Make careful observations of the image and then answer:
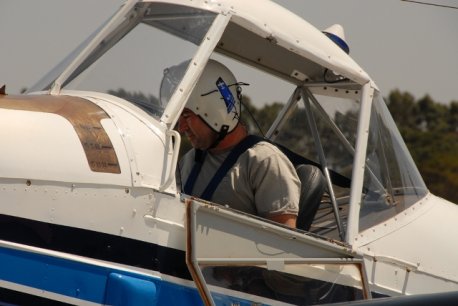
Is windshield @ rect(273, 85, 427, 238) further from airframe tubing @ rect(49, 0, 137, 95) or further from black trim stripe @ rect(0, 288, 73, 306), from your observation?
black trim stripe @ rect(0, 288, 73, 306)

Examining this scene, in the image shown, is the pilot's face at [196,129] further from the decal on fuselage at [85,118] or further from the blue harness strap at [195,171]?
the decal on fuselage at [85,118]

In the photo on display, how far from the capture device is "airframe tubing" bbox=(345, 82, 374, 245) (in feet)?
18.1

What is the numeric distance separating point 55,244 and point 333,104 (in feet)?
8.31

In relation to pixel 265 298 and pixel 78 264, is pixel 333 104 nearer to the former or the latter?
pixel 265 298

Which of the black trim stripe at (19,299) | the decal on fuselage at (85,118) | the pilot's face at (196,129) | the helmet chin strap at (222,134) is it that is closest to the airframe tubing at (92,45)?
the decal on fuselage at (85,118)

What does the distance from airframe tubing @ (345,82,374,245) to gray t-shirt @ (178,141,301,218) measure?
0.35 m

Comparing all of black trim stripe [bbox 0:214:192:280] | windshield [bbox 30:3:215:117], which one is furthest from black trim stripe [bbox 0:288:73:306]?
windshield [bbox 30:3:215:117]

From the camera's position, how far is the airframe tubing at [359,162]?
18.1ft

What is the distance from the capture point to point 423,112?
2902 cm

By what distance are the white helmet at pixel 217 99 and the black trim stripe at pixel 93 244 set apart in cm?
107

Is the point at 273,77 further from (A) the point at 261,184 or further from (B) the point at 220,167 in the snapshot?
(A) the point at 261,184

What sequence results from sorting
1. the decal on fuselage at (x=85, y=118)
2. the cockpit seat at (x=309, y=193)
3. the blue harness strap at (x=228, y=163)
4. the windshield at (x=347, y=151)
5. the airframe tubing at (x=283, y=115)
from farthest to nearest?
the airframe tubing at (x=283, y=115)
the windshield at (x=347, y=151)
the cockpit seat at (x=309, y=193)
the blue harness strap at (x=228, y=163)
the decal on fuselage at (x=85, y=118)

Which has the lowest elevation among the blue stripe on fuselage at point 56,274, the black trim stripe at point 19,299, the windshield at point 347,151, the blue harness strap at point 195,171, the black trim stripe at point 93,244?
the black trim stripe at point 19,299

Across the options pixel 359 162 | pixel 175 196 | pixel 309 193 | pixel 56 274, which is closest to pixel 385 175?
pixel 359 162
